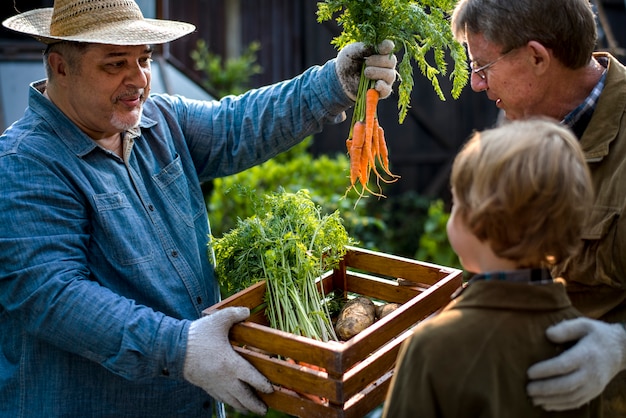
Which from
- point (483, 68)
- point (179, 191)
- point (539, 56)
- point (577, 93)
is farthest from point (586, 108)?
point (179, 191)

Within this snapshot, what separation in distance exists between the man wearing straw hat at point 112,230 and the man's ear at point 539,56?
0.57 meters

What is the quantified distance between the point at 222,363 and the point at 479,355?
2.84ft

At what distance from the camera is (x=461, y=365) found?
148 centimetres

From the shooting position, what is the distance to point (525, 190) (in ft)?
4.71

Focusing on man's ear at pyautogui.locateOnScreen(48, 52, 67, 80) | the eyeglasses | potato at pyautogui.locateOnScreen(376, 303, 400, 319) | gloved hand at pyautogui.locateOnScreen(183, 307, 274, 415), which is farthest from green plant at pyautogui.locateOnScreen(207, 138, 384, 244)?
gloved hand at pyautogui.locateOnScreen(183, 307, 274, 415)

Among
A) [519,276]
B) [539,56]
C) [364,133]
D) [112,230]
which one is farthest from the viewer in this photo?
[364,133]

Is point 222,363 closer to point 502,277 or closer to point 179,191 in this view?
point 179,191

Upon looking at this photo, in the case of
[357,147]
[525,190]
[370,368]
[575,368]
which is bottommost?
[370,368]

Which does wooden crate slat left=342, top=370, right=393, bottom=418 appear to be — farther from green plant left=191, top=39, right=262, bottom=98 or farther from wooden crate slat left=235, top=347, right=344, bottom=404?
green plant left=191, top=39, right=262, bottom=98

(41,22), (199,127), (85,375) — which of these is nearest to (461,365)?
(85,375)

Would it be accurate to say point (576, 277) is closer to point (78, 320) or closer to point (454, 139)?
point (78, 320)

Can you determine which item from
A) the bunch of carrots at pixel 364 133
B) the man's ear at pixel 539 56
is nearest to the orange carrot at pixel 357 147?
the bunch of carrots at pixel 364 133

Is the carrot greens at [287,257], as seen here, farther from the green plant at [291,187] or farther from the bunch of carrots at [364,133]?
the green plant at [291,187]

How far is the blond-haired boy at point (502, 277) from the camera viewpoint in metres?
1.46
